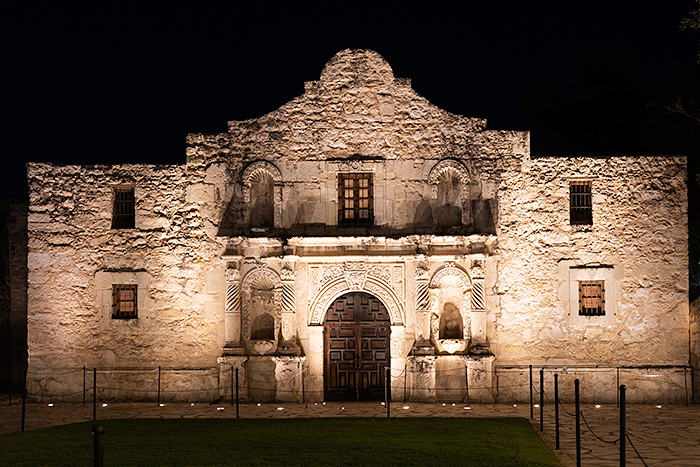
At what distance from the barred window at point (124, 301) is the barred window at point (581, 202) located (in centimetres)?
1049

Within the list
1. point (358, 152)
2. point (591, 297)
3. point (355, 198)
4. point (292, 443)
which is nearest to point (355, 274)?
point (355, 198)

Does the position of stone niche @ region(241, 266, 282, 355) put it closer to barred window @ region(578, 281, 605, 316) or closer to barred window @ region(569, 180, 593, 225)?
barred window @ region(578, 281, 605, 316)

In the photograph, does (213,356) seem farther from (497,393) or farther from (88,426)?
(497,393)

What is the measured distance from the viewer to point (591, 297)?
59.9 ft

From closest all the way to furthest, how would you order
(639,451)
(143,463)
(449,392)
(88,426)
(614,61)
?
1. (143,463)
2. (639,451)
3. (88,426)
4. (449,392)
5. (614,61)

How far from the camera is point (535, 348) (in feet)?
59.5

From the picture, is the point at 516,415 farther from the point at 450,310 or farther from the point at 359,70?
Answer: the point at 359,70

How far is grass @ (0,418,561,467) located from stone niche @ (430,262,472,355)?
10.5 ft

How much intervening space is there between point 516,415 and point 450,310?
3.38 metres

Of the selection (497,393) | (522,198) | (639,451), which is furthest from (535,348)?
(639,451)

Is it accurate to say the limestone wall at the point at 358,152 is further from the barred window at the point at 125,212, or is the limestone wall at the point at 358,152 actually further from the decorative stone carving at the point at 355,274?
the barred window at the point at 125,212

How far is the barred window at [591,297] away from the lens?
59.8 ft

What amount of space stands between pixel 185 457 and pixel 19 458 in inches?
94.0

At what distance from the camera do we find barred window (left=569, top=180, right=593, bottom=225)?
60.7 feet
